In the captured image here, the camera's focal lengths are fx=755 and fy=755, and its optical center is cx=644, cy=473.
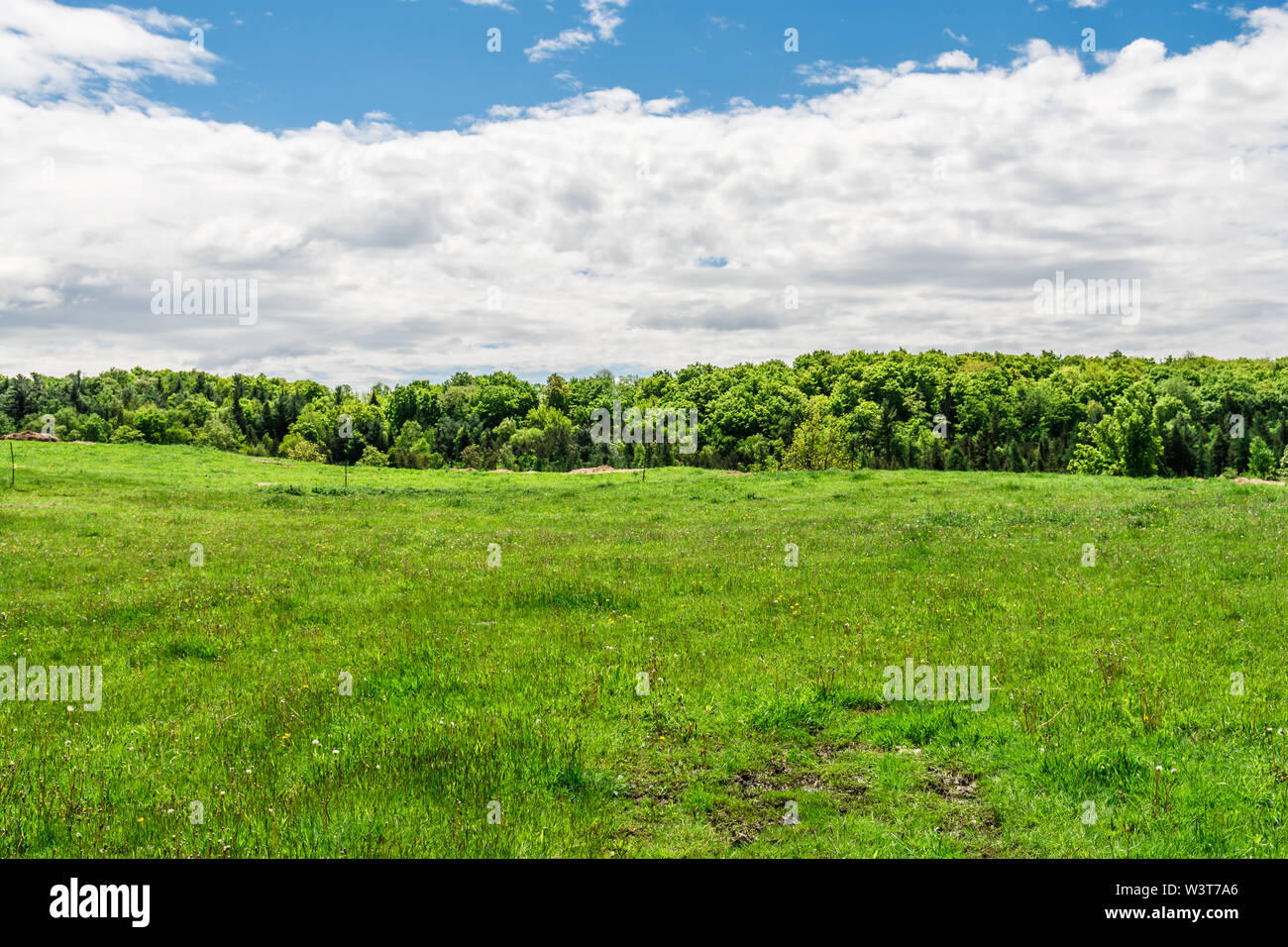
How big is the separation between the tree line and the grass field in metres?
82.0

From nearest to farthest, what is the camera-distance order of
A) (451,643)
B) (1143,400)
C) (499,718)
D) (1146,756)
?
(1146,756)
(499,718)
(451,643)
(1143,400)

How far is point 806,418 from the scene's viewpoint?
127 meters

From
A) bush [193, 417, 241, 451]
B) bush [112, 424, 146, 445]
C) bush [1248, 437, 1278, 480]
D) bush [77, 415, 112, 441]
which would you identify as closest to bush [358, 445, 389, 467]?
bush [193, 417, 241, 451]

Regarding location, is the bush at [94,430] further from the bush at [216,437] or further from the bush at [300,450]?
the bush at [300,450]

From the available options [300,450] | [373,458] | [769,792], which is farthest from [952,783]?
[373,458]

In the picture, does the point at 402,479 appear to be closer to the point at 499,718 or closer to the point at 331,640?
the point at 331,640

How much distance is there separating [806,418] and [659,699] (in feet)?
395

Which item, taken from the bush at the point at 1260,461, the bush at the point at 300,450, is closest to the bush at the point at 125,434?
the bush at the point at 300,450

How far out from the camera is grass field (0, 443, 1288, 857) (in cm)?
688

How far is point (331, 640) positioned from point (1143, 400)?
116 m

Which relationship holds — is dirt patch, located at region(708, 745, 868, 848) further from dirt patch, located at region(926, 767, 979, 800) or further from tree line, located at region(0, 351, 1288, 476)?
tree line, located at region(0, 351, 1288, 476)

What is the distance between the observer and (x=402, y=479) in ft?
184

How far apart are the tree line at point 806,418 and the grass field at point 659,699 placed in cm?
8198
